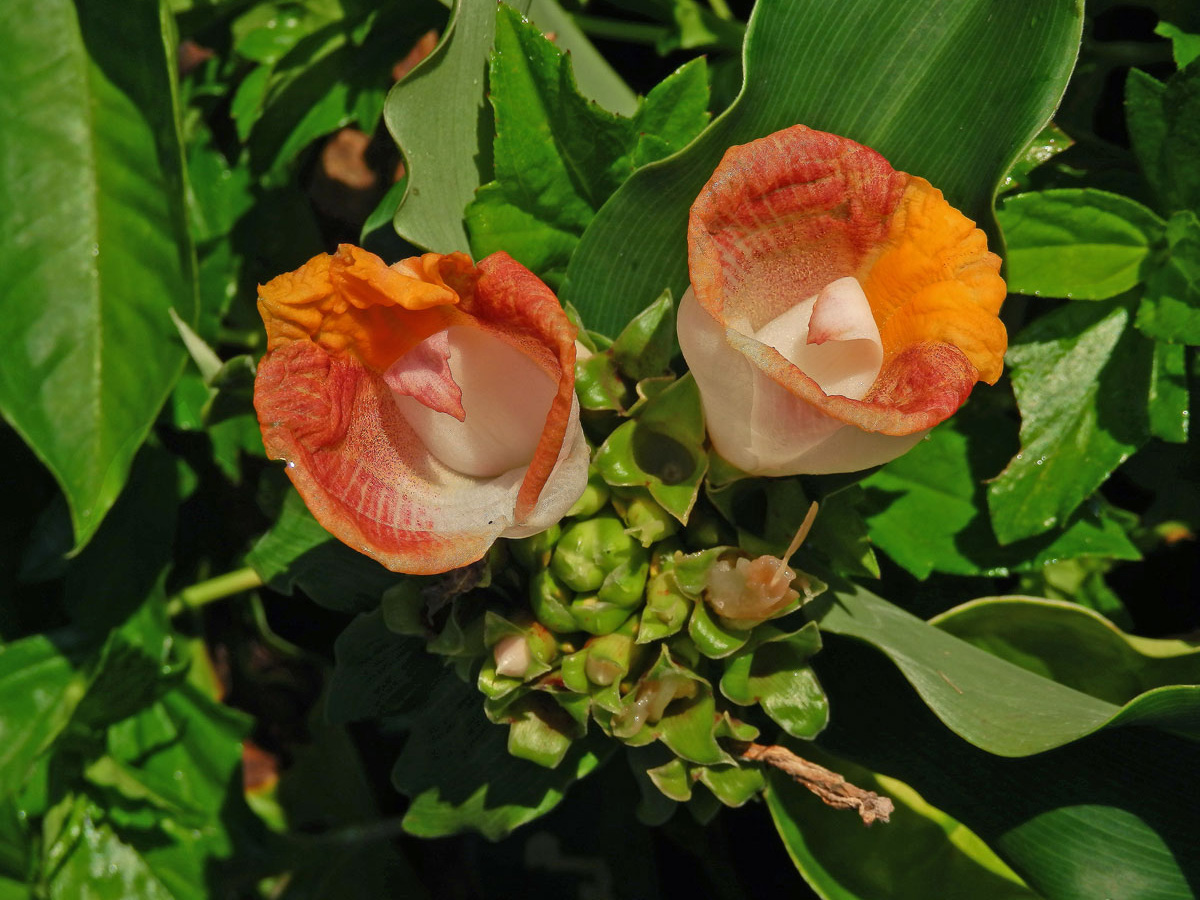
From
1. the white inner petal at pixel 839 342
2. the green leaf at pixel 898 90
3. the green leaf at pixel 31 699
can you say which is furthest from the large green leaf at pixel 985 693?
the green leaf at pixel 31 699

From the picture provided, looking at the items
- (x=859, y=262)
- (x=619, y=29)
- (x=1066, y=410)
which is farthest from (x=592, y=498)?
(x=619, y=29)

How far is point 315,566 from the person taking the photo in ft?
3.24

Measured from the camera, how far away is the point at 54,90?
111 centimetres

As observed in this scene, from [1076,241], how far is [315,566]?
2.54 feet

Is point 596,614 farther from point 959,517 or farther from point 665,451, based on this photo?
point 959,517

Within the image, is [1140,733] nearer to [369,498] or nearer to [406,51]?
[369,498]

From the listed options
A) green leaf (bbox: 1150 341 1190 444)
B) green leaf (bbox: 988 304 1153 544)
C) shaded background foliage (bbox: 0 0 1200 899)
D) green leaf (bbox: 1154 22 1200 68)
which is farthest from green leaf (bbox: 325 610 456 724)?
green leaf (bbox: 1154 22 1200 68)

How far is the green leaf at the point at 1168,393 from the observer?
875mm

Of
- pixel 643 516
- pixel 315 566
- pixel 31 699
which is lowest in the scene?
pixel 31 699

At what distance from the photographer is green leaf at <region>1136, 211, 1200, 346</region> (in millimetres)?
854

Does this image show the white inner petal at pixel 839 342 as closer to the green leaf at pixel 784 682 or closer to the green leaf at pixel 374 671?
the green leaf at pixel 784 682

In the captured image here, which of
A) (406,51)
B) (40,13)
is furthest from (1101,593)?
(40,13)

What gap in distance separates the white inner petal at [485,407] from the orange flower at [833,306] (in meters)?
0.12

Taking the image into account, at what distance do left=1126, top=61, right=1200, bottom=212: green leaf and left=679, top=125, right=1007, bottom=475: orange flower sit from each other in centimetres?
32
